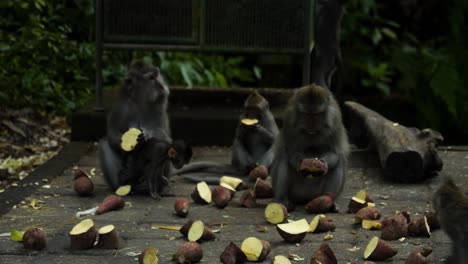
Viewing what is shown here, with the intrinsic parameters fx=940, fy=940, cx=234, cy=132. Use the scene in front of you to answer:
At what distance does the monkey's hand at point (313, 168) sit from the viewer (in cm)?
686

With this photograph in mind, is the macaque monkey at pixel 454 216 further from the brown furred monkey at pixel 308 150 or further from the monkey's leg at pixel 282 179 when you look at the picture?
the monkey's leg at pixel 282 179

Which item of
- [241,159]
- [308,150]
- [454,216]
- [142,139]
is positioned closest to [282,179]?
[308,150]

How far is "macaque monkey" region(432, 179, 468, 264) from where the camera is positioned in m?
4.76

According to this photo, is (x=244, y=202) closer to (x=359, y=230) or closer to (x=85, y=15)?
(x=359, y=230)

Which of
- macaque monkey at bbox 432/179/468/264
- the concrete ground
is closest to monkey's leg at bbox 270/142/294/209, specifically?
the concrete ground

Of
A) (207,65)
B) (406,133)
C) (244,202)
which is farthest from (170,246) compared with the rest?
(207,65)

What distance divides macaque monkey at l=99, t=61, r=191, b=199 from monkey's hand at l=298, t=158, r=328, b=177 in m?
1.21

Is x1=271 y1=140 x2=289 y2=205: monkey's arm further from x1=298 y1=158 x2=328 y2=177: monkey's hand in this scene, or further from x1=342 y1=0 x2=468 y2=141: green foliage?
x1=342 y1=0 x2=468 y2=141: green foliage

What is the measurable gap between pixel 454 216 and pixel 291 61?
8111mm

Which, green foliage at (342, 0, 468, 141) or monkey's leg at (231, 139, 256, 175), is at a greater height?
green foliage at (342, 0, 468, 141)

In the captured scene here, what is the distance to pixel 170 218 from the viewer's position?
22.2ft

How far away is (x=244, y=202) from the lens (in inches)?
282

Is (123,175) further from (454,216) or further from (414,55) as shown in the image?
(414,55)

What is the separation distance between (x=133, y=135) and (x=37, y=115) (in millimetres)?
3856
